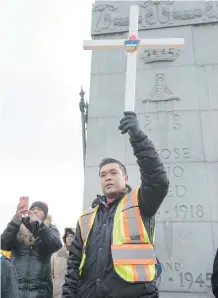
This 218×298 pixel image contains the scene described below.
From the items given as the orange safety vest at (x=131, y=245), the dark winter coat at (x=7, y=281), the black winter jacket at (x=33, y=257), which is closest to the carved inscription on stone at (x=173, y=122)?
the black winter jacket at (x=33, y=257)

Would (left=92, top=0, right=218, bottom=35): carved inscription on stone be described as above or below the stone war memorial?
above

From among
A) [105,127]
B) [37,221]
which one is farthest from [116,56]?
[37,221]

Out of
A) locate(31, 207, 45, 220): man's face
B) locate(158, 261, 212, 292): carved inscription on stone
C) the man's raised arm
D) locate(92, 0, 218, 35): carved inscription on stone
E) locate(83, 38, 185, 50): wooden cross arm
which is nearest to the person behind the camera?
the man's raised arm

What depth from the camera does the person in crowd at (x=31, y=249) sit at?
12.7ft

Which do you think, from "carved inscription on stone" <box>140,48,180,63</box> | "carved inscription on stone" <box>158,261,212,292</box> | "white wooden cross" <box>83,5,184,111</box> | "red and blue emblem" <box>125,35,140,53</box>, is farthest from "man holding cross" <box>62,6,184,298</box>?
"carved inscription on stone" <box>140,48,180,63</box>

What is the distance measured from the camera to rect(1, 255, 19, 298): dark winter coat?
107 inches

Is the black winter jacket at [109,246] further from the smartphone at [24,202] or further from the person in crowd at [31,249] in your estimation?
the person in crowd at [31,249]

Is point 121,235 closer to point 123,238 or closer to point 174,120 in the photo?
point 123,238

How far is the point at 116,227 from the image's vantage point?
8.61ft

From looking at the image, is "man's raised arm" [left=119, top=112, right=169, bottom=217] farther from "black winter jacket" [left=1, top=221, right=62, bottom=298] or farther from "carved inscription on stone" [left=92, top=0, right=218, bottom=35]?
"carved inscription on stone" [left=92, top=0, right=218, bottom=35]

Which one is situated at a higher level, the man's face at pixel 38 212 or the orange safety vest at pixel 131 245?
the man's face at pixel 38 212

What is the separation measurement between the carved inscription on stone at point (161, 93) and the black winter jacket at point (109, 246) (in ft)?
9.72

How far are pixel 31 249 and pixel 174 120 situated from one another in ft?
8.94

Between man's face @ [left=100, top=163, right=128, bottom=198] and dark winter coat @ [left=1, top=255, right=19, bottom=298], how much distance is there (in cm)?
96
